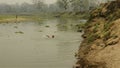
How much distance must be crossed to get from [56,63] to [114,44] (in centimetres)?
504

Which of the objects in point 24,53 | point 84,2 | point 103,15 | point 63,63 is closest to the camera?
point 63,63

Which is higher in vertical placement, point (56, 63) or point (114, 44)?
point (114, 44)

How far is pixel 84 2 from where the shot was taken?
17725 cm

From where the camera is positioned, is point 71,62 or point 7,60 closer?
point 71,62

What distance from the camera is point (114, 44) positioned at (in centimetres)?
1941

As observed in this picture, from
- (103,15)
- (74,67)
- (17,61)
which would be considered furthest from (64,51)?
(103,15)

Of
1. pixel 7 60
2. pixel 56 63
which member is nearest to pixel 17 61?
pixel 7 60

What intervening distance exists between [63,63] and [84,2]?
15689 centimetres

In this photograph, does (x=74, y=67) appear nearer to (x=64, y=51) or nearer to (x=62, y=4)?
(x=64, y=51)

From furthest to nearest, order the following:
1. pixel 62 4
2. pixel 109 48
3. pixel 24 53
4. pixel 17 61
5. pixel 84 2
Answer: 1. pixel 84 2
2. pixel 62 4
3. pixel 24 53
4. pixel 17 61
5. pixel 109 48

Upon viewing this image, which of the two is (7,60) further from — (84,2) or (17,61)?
(84,2)

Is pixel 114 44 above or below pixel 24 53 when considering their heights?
above

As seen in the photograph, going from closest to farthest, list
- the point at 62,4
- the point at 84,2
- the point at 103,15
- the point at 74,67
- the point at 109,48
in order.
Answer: the point at 109,48, the point at 74,67, the point at 103,15, the point at 62,4, the point at 84,2

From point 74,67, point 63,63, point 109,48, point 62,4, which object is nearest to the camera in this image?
point 109,48
